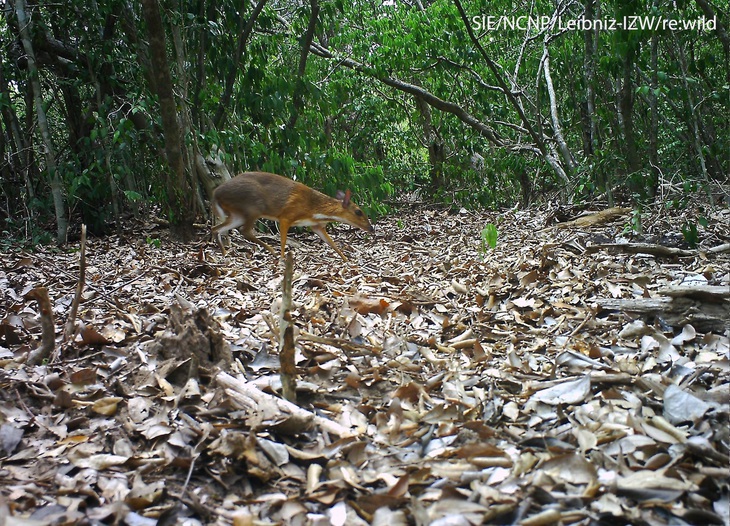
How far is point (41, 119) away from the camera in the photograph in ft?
21.6

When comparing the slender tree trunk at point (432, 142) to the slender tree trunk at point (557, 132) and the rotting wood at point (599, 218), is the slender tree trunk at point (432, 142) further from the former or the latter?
the rotting wood at point (599, 218)

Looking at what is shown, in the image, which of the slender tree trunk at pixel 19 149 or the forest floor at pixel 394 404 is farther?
the slender tree trunk at pixel 19 149

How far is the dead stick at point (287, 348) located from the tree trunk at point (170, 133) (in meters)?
4.20

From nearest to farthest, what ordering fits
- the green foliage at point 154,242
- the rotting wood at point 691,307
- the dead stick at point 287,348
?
1. the dead stick at point 287,348
2. the rotting wood at point 691,307
3. the green foliage at point 154,242

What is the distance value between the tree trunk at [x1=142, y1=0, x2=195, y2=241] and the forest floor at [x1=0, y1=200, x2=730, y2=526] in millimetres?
2401

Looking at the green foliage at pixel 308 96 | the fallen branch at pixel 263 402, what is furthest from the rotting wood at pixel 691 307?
the green foliage at pixel 308 96

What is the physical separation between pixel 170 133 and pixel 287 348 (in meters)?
4.62

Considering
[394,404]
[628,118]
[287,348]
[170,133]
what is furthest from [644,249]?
[170,133]

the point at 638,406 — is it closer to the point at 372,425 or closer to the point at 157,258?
the point at 372,425

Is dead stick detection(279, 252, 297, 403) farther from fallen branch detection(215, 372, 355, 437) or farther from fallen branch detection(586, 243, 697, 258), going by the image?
fallen branch detection(586, 243, 697, 258)

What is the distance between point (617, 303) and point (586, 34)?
5.24 m

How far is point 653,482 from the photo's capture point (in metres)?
1.64

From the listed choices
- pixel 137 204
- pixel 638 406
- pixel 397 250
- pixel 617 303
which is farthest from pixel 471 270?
pixel 137 204

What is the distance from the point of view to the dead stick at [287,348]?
2297 millimetres
